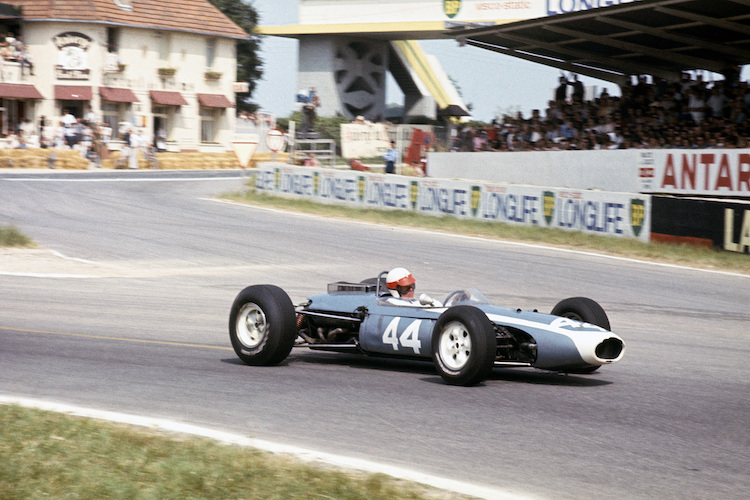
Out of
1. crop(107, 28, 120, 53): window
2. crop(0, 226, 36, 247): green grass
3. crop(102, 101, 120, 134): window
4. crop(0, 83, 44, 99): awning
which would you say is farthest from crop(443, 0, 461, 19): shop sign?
crop(0, 226, 36, 247): green grass

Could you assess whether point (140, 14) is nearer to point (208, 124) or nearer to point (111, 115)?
point (111, 115)

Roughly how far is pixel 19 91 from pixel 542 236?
32842mm

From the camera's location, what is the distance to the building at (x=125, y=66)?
46031 millimetres

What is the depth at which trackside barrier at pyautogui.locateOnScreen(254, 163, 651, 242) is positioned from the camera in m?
19.9

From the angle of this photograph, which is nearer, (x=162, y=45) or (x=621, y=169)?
(x=621, y=169)

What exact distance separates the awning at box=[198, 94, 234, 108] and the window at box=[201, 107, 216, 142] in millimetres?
916

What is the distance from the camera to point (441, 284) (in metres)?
15.4

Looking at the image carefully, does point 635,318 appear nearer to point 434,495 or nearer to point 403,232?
point 434,495

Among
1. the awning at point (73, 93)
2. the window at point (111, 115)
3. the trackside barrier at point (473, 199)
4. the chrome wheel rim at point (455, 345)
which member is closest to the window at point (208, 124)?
the window at point (111, 115)

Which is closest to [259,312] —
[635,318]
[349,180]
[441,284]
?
[635,318]

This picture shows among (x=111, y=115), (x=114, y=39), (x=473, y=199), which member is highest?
(x=114, y=39)

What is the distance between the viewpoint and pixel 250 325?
27.0 feet

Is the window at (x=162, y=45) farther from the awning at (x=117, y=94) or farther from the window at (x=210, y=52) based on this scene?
Answer: the awning at (x=117, y=94)

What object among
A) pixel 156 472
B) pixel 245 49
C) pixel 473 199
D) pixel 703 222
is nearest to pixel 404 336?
pixel 156 472
